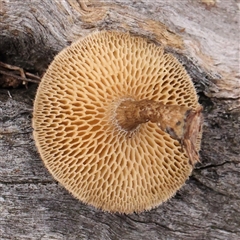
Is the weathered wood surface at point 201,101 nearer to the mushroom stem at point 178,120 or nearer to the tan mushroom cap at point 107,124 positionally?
the tan mushroom cap at point 107,124

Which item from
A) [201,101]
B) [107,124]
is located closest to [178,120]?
[107,124]

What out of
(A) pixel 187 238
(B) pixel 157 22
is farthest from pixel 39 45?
Result: (A) pixel 187 238

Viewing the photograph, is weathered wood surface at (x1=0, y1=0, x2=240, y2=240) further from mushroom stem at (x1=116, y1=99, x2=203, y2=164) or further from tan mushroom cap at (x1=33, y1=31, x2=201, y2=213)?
mushroom stem at (x1=116, y1=99, x2=203, y2=164)

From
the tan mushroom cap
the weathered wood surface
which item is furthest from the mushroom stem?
the weathered wood surface

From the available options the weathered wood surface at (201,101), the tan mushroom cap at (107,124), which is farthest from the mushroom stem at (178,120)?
the weathered wood surface at (201,101)

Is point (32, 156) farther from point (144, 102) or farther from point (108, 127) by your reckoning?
point (144, 102)

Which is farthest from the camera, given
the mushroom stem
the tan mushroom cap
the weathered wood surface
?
the weathered wood surface

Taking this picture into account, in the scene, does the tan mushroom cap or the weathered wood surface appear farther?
the weathered wood surface
